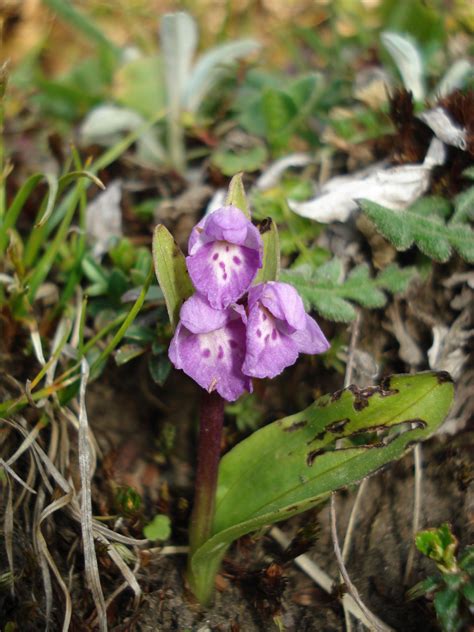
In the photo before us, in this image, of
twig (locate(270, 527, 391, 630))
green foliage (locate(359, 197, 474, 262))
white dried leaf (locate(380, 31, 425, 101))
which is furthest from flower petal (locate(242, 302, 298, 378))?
white dried leaf (locate(380, 31, 425, 101))

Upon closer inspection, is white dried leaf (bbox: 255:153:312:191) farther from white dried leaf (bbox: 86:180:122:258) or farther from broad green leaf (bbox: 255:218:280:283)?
broad green leaf (bbox: 255:218:280:283)

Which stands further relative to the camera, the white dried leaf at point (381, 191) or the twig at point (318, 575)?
the white dried leaf at point (381, 191)

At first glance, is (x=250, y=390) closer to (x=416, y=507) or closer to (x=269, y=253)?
(x=269, y=253)

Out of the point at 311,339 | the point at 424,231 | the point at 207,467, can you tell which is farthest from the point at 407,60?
the point at 207,467

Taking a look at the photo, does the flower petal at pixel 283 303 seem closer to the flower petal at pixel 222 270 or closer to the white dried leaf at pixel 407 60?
the flower petal at pixel 222 270

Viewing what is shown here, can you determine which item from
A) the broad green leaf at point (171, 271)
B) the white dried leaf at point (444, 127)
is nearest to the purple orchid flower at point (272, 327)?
the broad green leaf at point (171, 271)

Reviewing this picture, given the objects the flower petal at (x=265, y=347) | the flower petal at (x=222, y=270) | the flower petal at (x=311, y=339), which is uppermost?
the flower petal at (x=222, y=270)
